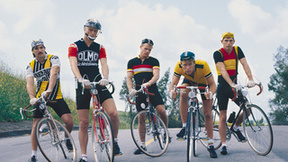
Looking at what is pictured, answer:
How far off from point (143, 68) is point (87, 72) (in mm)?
1556

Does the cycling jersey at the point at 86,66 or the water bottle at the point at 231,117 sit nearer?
the cycling jersey at the point at 86,66

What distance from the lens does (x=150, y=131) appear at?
6629mm

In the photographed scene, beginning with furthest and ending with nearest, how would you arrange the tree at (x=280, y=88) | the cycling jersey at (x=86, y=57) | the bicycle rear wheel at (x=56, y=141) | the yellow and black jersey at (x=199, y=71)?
the tree at (x=280, y=88) < the yellow and black jersey at (x=199, y=71) < the cycling jersey at (x=86, y=57) < the bicycle rear wheel at (x=56, y=141)

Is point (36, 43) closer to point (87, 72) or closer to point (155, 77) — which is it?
point (87, 72)

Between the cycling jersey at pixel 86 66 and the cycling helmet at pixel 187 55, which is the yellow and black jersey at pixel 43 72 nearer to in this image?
the cycling jersey at pixel 86 66

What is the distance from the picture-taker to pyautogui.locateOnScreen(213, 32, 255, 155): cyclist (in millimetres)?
6520

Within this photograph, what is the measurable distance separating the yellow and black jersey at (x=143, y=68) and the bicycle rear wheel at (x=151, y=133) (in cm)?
74

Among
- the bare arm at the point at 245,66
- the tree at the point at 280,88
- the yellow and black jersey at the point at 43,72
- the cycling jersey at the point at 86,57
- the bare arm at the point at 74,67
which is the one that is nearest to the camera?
the bare arm at the point at 74,67

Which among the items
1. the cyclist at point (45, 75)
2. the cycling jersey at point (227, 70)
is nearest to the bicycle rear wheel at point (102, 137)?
the cyclist at point (45, 75)

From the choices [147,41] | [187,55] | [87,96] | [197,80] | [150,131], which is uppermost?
[147,41]

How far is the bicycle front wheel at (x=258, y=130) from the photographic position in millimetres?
6070

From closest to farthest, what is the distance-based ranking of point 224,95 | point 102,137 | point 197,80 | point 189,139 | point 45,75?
point 189,139, point 102,137, point 45,75, point 197,80, point 224,95

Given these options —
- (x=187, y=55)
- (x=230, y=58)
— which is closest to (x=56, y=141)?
(x=187, y=55)

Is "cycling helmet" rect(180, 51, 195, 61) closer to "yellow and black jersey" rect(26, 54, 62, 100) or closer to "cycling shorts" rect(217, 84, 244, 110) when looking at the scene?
"cycling shorts" rect(217, 84, 244, 110)
